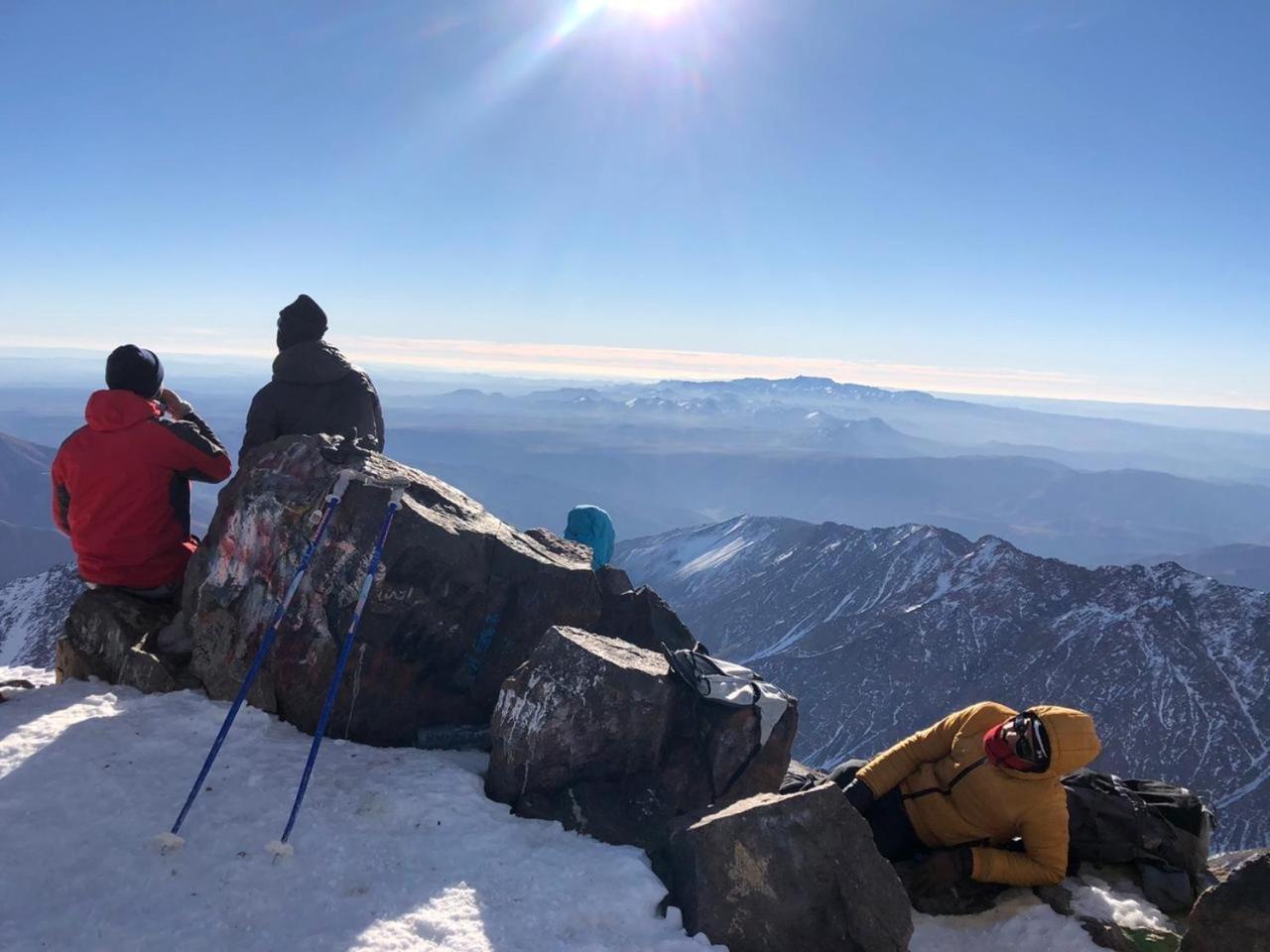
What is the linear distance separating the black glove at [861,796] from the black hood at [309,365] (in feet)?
36.2

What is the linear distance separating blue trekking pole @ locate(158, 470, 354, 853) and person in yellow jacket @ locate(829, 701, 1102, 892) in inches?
314

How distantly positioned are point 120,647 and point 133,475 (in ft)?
8.78

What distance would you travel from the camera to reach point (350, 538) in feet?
35.6

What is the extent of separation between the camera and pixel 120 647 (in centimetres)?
1123

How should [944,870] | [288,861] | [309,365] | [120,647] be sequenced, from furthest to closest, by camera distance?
[309,365], [120,647], [944,870], [288,861]

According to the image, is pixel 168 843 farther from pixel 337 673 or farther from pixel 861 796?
pixel 861 796

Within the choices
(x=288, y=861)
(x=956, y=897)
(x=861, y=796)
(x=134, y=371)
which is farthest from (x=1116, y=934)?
(x=134, y=371)

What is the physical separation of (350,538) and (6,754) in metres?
4.56

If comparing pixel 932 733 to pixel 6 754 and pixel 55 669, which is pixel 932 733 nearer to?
pixel 6 754

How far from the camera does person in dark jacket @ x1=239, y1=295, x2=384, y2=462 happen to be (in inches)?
513

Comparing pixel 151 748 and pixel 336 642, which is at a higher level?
pixel 336 642

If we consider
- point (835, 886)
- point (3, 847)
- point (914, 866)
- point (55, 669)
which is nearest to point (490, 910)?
point (835, 886)

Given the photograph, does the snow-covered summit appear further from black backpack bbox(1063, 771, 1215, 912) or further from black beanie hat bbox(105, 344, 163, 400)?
black beanie hat bbox(105, 344, 163, 400)

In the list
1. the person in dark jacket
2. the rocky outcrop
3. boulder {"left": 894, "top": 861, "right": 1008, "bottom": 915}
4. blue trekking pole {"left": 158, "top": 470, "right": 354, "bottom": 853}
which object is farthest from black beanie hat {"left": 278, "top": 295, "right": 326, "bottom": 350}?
the rocky outcrop
